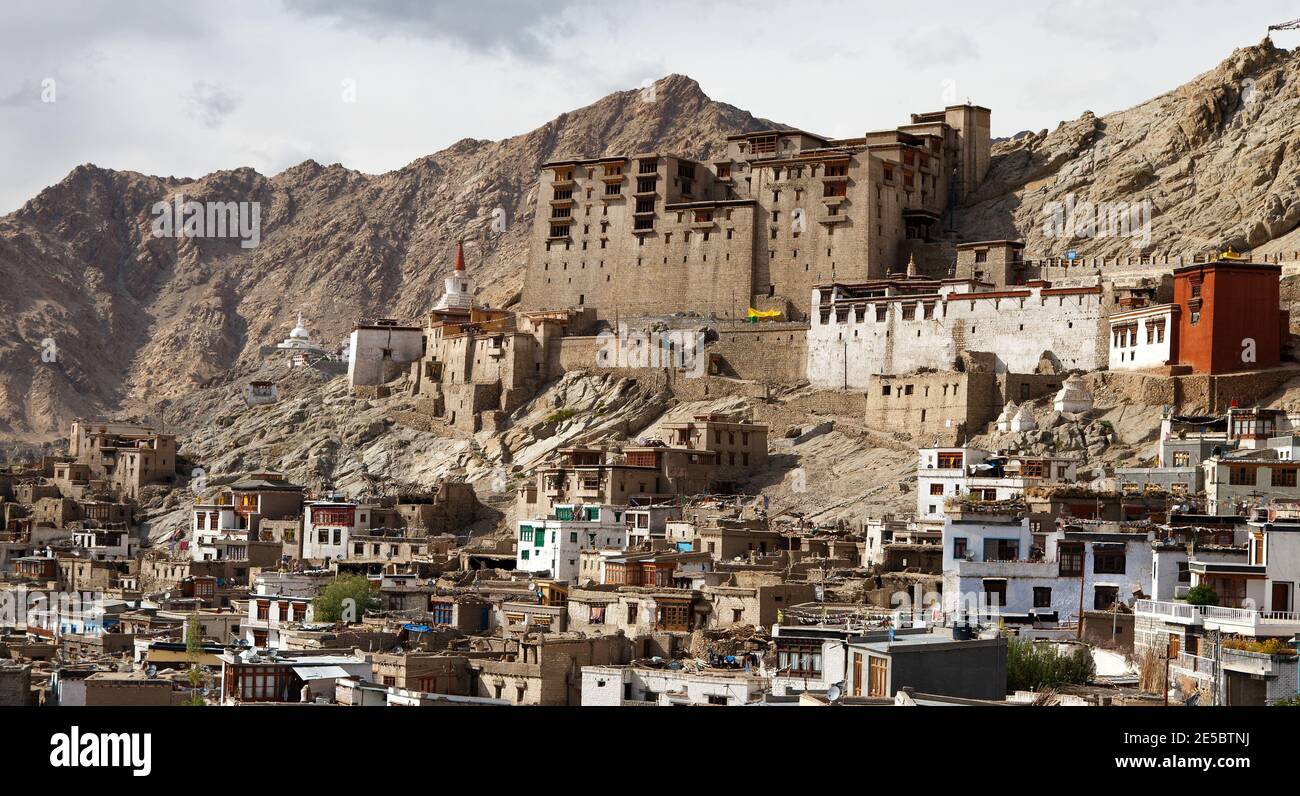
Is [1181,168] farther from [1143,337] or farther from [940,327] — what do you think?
[1143,337]

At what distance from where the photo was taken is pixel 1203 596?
105 ft

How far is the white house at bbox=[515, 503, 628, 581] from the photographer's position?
54656 mm

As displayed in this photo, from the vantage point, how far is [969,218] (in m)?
89.1

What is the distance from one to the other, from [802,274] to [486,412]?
556 inches

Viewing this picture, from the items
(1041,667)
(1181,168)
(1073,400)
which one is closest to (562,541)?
(1073,400)

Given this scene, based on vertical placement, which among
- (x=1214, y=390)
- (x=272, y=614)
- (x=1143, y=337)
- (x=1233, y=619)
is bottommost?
(x=272, y=614)

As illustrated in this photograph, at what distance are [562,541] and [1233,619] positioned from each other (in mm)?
27153

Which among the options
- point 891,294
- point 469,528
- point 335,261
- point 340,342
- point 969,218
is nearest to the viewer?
point 469,528

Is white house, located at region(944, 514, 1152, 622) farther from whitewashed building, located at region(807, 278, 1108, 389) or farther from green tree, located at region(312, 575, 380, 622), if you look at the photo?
whitewashed building, located at region(807, 278, 1108, 389)

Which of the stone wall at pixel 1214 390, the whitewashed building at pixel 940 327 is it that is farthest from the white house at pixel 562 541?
the whitewashed building at pixel 940 327

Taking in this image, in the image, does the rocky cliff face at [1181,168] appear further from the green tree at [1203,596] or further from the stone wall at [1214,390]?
the green tree at [1203,596]

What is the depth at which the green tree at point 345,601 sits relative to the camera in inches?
1815
